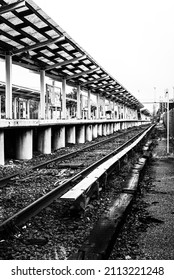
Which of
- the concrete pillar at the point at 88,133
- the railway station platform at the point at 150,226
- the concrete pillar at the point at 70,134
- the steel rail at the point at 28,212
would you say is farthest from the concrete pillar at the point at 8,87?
the concrete pillar at the point at 88,133

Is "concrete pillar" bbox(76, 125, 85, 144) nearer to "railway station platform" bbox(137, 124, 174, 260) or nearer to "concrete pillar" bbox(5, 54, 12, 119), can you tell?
"concrete pillar" bbox(5, 54, 12, 119)

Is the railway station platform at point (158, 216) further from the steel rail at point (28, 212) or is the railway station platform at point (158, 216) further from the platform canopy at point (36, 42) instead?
the platform canopy at point (36, 42)

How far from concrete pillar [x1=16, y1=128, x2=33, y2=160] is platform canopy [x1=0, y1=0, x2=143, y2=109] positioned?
318 centimetres

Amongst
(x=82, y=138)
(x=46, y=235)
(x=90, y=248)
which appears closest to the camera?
(x=90, y=248)

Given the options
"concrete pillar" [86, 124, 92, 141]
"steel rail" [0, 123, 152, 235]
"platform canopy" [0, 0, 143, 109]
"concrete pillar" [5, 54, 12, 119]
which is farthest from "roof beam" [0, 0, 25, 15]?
"concrete pillar" [86, 124, 92, 141]

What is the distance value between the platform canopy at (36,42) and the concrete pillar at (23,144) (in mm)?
3180

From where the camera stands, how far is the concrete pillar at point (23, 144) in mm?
11727

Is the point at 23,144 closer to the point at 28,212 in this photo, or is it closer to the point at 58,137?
the point at 58,137

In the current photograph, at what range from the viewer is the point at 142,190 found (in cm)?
708

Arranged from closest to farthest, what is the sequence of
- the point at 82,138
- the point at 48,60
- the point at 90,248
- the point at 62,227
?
the point at 90,248
the point at 62,227
the point at 48,60
the point at 82,138
